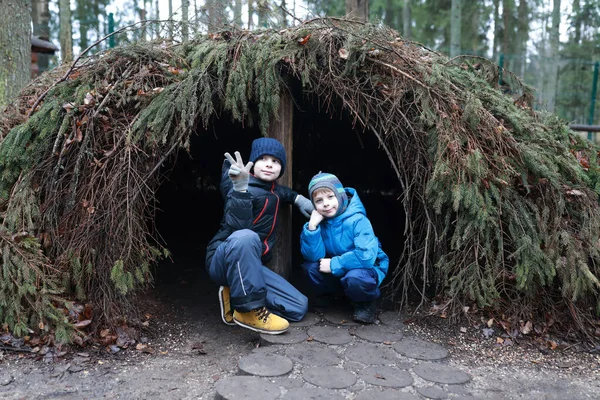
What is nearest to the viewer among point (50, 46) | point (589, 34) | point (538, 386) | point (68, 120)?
point (538, 386)

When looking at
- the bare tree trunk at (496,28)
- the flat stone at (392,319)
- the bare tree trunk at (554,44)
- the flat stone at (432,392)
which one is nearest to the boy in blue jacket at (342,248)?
the flat stone at (392,319)

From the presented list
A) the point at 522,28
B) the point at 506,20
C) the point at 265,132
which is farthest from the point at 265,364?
the point at 522,28

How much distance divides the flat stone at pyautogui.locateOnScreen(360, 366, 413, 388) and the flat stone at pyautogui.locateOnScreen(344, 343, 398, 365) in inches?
4.1

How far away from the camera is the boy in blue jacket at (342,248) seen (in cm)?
387

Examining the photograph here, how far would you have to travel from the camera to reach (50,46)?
9.24 m

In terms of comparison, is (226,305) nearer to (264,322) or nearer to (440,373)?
(264,322)

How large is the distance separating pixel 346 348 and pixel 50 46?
336 inches

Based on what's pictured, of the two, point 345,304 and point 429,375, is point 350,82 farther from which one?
point 429,375

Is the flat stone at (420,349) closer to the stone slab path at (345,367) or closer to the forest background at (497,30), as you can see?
the stone slab path at (345,367)

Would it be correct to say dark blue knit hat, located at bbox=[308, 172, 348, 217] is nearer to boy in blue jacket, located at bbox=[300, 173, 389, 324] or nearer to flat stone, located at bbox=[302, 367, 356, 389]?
boy in blue jacket, located at bbox=[300, 173, 389, 324]

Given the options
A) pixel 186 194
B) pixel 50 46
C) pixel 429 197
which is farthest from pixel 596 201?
pixel 50 46

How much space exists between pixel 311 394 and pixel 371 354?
74 centimetres

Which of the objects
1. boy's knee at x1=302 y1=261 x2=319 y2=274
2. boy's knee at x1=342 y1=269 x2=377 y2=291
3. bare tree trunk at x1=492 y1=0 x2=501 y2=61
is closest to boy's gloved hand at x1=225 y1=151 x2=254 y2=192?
boy's knee at x1=302 y1=261 x2=319 y2=274

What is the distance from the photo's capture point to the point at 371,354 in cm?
351
